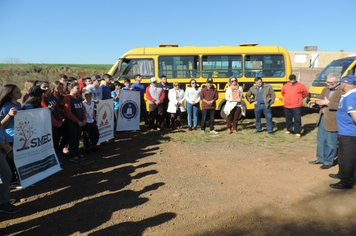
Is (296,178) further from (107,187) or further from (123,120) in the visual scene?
(123,120)

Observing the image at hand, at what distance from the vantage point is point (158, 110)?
863cm

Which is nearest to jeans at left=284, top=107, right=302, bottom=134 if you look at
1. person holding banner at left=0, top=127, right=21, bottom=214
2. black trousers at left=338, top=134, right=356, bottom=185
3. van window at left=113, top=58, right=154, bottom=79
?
black trousers at left=338, top=134, right=356, bottom=185

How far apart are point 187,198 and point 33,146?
113 inches

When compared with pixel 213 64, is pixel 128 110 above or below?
below

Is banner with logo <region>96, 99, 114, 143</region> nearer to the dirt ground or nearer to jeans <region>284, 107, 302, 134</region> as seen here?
the dirt ground

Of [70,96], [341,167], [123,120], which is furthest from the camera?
[123,120]

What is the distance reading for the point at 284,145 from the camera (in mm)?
6719

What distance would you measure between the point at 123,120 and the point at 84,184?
3.73 metres

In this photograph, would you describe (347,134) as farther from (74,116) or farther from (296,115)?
(74,116)

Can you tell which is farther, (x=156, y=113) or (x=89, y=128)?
(x=156, y=113)

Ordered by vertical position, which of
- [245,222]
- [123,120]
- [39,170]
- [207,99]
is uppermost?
[207,99]

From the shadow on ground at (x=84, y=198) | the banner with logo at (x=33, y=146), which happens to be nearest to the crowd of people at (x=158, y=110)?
the banner with logo at (x=33, y=146)

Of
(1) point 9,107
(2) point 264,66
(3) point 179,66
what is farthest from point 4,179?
(2) point 264,66

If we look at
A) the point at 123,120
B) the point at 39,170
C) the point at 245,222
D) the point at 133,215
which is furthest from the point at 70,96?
the point at 245,222
